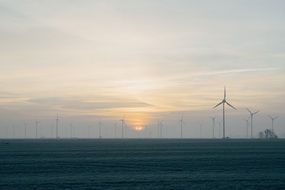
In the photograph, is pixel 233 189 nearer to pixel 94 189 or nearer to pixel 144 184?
pixel 144 184

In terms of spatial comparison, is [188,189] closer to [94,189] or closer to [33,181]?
[94,189]

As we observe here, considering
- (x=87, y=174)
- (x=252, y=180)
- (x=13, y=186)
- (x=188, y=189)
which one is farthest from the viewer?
(x=87, y=174)

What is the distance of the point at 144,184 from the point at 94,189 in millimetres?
9003

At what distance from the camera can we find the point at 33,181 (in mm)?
87625

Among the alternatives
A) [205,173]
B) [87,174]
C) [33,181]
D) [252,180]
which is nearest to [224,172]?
[205,173]

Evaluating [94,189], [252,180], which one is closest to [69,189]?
[94,189]

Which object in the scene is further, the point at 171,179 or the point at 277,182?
the point at 171,179

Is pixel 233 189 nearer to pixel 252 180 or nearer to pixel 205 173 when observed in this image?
pixel 252 180

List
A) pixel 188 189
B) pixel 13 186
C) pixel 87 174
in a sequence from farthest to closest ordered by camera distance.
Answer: pixel 87 174
pixel 13 186
pixel 188 189

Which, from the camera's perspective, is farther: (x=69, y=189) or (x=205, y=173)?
(x=205, y=173)

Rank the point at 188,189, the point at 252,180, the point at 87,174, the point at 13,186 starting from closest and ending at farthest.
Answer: the point at 188,189 → the point at 13,186 → the point at 252,180 → the point at 87,174

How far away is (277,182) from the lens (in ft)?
269

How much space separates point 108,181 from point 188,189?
16823 millimetres

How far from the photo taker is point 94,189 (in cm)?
7400
